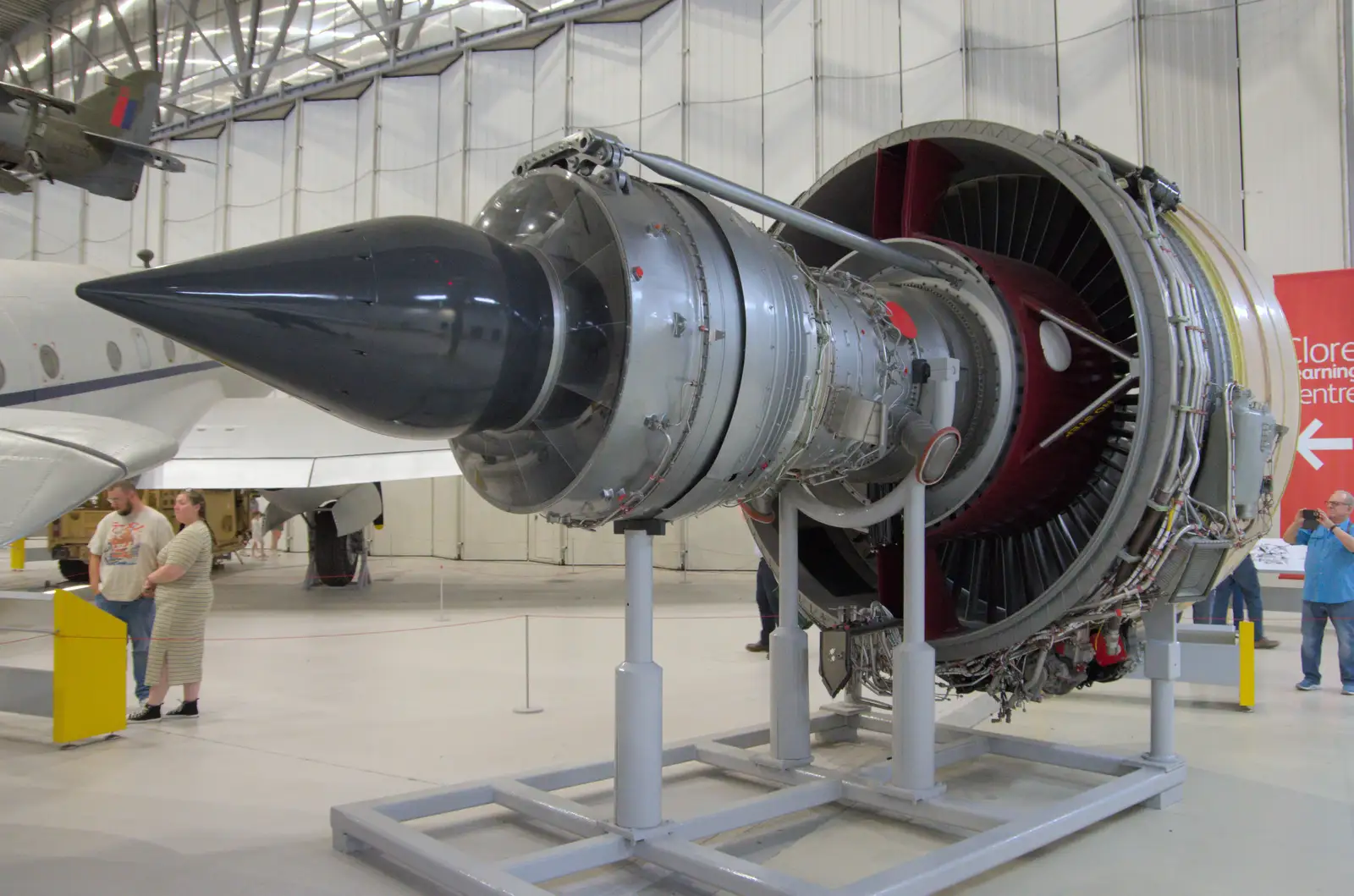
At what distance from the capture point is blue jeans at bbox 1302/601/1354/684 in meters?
Result: 6.57

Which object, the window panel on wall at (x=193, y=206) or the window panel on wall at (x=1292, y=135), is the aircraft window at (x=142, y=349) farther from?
the window panel on wall at (x=193, y=206)

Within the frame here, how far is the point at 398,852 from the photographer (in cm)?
Result: 327

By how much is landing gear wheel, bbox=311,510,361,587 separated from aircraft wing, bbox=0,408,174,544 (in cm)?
998

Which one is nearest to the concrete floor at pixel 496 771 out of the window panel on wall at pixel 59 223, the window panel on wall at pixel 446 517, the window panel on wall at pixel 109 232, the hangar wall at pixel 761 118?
the hangar wall at pixel 761 118

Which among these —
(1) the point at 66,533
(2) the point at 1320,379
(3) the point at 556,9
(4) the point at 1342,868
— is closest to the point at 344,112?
(3) the point at 556,9

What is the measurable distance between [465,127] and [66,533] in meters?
10.1

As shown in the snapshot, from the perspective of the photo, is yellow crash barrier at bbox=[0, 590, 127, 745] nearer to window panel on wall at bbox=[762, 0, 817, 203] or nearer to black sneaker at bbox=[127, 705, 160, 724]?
black sneaker at bbox=[127, 705, 160, 724]

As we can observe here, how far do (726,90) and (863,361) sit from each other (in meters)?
13.5

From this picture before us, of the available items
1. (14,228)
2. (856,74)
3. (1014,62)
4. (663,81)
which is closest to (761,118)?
(856,74)

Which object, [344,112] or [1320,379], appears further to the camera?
[344,112]

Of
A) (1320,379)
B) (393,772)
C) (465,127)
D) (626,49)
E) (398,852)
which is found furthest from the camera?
(465,127)

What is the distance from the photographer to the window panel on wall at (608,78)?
55.0 feet

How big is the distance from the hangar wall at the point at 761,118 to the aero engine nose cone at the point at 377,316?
11.1 meters

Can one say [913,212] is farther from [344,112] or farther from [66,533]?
[344,112]
